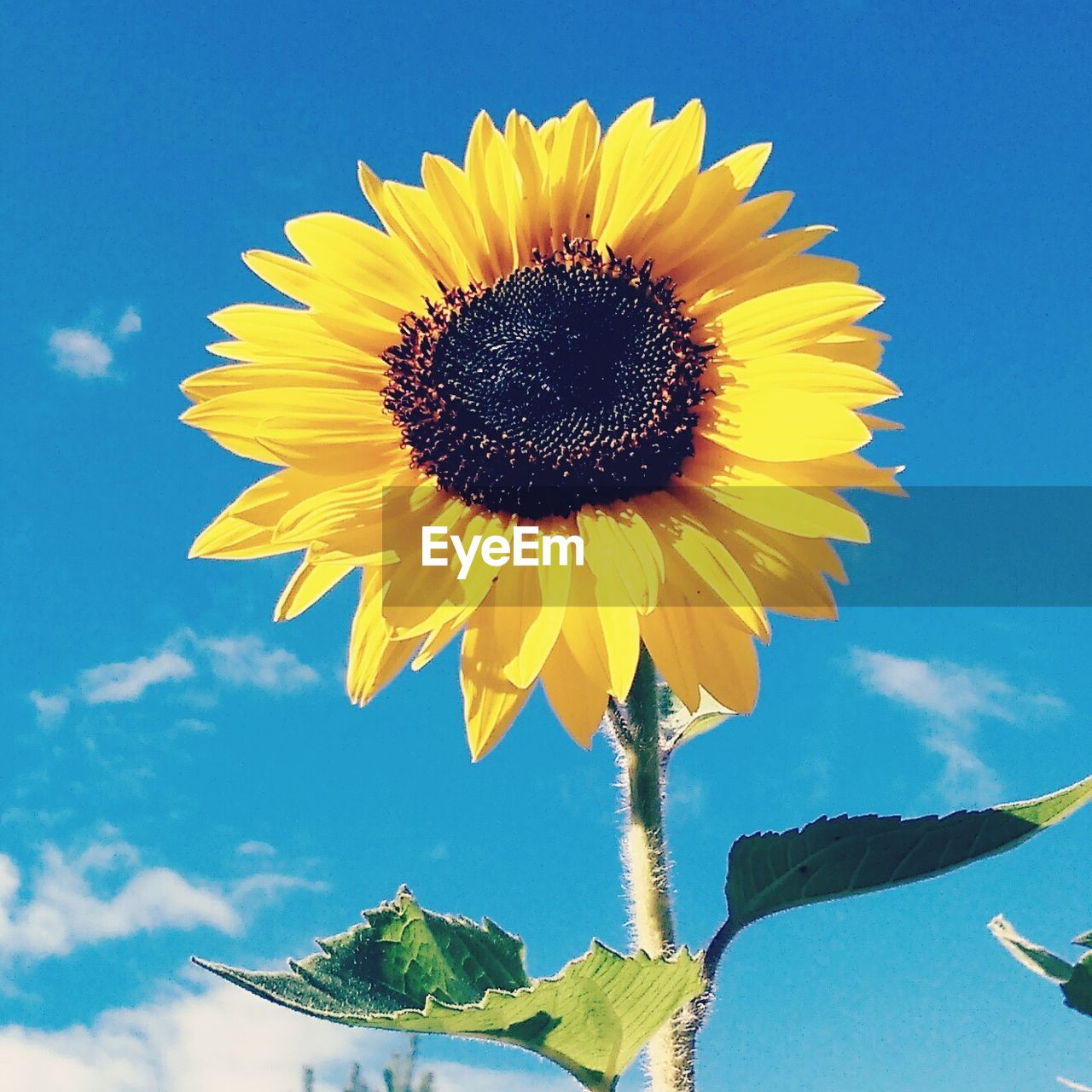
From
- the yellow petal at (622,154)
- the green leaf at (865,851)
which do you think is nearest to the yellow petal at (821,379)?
the yellow petal at (622,154)

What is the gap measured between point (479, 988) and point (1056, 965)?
1044 mm

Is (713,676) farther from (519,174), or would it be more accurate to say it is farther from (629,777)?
(519,174)

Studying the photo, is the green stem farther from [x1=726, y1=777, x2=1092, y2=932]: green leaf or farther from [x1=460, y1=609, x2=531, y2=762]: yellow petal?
[x1=460, y1=609, x2=531, y2=762]: yellow petal

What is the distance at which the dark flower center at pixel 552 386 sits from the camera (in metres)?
2.85

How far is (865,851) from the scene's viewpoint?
7.07 feet

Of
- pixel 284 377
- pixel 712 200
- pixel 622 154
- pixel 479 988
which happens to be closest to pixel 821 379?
pixel 712 200

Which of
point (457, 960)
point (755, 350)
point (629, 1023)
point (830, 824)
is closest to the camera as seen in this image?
point (629, 1023)

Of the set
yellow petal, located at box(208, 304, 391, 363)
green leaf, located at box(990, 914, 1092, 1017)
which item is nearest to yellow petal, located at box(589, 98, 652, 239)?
yellow petal, located at box(208, 304, 391, 363)

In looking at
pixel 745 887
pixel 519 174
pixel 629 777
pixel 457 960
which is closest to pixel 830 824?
pixel 745 887

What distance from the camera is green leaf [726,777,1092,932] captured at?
2.09 meters

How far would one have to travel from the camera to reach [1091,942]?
2.21m

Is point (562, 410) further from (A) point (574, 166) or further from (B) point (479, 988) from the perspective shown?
(B) point (479, 988)

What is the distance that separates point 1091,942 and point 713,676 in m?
0.79

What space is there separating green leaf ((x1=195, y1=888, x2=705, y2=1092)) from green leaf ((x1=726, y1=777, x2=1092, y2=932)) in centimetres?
21
